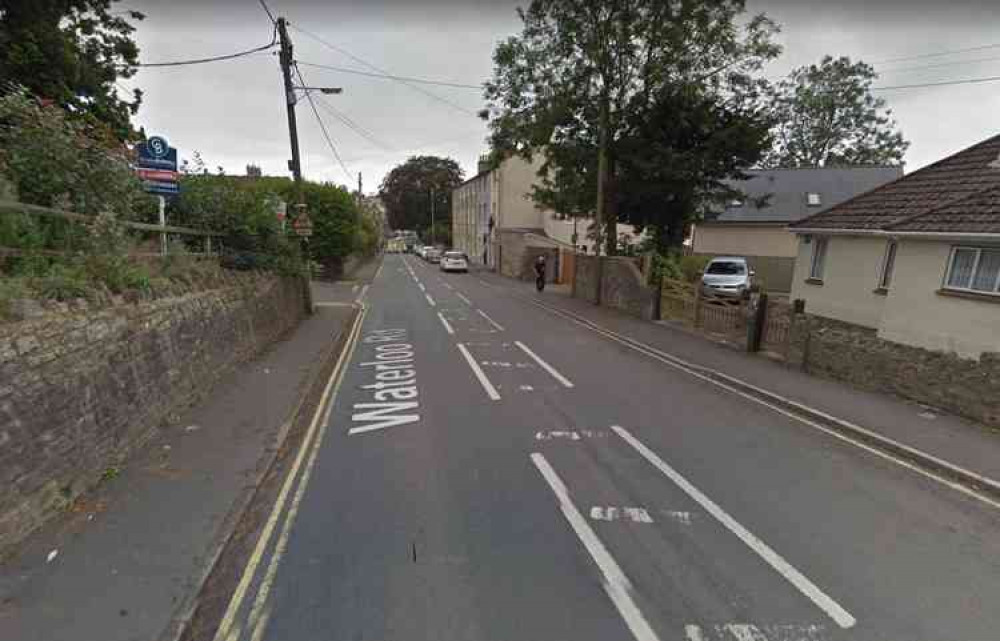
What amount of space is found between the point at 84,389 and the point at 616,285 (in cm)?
1619

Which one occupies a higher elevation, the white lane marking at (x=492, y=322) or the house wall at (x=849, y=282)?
the house wall at (x=849, y=282)

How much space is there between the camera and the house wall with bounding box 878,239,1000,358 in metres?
7.60

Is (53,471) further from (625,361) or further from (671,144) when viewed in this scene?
(671,144)

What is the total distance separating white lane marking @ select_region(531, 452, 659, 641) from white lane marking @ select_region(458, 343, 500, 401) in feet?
9.26

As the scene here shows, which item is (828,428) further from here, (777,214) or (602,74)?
(777,214)

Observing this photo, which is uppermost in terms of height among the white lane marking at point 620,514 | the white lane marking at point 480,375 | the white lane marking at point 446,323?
the white lane marking at point 620,514

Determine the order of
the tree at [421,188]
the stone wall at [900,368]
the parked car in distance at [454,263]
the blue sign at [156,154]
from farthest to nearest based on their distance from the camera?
the tree at [421,188] → the parked car in distance at [454,263] → the blue sign at [156,154] → the stone wall at [900,368]

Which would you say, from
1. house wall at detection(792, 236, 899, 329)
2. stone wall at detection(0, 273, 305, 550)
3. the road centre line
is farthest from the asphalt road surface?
house wall at detection(792, 236, 899, 329)

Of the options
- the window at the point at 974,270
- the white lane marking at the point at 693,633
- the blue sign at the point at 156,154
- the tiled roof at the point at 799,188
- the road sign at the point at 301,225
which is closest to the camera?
the white lane marking at the point at 693,633

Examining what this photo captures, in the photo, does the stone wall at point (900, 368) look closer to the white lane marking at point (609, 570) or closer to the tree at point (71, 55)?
the white lane marking at point (609, 570)

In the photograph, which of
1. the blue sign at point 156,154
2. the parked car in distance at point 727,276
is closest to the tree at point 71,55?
the blue sign at point 156,154

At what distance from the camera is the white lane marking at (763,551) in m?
2.98

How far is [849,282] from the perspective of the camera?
13453 mm

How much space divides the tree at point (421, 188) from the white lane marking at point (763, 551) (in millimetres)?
81743
